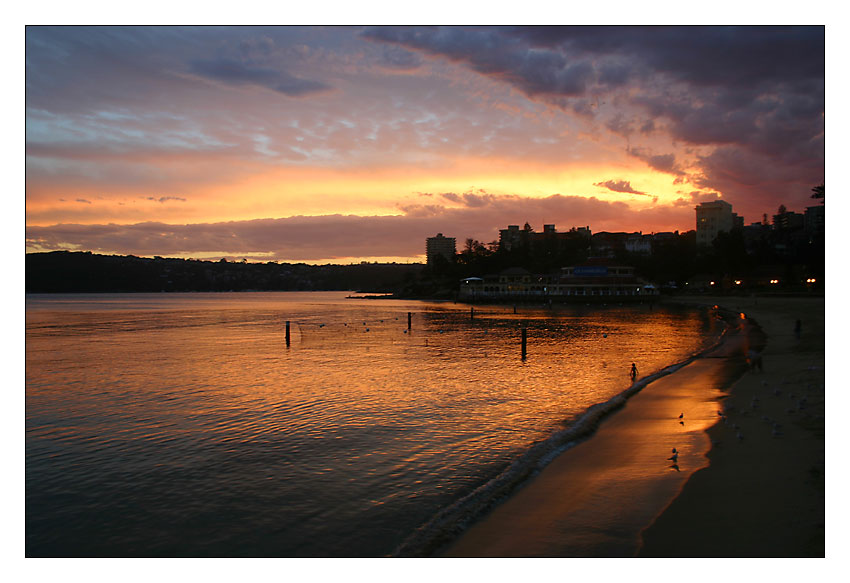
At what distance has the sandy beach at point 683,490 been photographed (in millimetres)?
6562

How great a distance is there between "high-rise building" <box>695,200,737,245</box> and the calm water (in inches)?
6470

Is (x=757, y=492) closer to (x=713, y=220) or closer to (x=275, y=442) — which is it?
(x=275, y=442)

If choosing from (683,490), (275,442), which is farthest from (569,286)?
(683,490)

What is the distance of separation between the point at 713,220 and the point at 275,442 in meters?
189

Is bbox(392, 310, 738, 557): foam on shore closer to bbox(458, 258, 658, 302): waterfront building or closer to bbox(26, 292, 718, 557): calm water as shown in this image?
bbox(26, 292, 718, 557): calm water

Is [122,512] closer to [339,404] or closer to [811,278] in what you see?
[339,404]

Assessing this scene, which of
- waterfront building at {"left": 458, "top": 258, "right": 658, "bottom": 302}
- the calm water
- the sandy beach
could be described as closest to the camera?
the sandy beach

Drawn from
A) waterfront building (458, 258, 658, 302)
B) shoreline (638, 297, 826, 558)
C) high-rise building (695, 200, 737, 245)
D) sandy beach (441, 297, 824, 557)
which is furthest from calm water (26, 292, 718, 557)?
high-rise building (695, 200, 737, 245)

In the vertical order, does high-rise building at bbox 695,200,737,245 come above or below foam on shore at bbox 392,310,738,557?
above

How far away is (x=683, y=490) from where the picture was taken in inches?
317

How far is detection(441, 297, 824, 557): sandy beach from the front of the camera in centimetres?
656

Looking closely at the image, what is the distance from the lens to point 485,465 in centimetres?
1034
